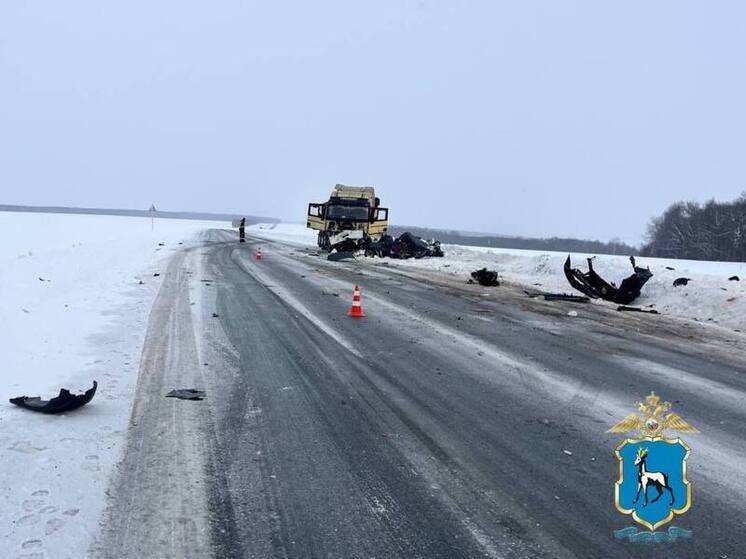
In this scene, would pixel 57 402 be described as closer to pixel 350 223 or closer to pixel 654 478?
pixel 654 478

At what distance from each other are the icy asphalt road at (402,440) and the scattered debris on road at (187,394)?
0.10 m

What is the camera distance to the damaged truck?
103 ft

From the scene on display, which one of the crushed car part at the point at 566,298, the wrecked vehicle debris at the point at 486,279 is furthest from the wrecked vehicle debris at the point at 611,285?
the wrecked vehicle debris at the point at 486,279

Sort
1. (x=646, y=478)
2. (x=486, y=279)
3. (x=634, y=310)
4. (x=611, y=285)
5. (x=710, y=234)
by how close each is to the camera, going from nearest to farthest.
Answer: (x=646, y=478)
(x=634, y=310)
(x=611, y=285)
(x=486, y=279)
(x=710, y=234)

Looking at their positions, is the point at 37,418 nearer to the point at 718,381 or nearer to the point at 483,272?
the point at 718,381

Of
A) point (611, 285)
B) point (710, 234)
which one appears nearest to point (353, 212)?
point (611, 285)

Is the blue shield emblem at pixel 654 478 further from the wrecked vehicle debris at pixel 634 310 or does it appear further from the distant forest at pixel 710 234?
the distant forest at pixel 710 234

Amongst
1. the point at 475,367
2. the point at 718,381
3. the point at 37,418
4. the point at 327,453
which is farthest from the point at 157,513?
the point at 718,381

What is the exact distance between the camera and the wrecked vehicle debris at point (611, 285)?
15.2 metres

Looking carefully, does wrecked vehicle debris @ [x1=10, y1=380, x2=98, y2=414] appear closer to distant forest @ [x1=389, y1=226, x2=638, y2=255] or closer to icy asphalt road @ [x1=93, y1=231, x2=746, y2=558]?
icy asphalt road @ [x1=93, y1=231, x2=746, y2=558]

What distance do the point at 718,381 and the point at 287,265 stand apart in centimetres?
1630

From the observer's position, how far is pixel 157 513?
3256 mm

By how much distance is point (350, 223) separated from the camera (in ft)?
105

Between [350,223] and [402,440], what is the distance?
27.8 metres
